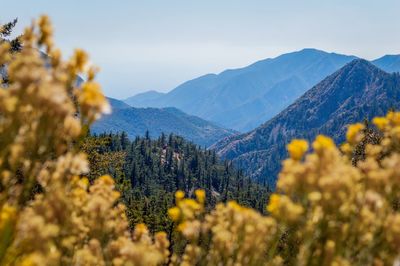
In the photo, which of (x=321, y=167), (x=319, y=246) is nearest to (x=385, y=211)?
(x=319, y=246)

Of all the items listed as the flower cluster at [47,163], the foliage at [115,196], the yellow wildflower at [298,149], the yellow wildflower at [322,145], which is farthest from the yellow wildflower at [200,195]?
the yellow wildflower at [322,145]

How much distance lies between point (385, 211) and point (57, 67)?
8.57 feet

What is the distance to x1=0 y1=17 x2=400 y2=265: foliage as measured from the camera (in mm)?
2373

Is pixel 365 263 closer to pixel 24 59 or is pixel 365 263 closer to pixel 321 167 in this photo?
pixel 321 167

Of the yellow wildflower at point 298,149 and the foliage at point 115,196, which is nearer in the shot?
the foliage at point 115,196

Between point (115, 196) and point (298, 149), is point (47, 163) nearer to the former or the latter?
point (115, 196)

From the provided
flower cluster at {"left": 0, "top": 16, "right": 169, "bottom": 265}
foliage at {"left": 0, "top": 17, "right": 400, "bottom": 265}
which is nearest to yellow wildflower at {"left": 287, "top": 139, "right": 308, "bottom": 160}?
foliage at {"left": 0, "top": 17, "right": 400, "bottom": 265}

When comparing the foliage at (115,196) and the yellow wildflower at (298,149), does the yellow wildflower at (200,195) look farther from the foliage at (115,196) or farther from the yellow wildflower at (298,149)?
the yellow wildflower at (298,149)

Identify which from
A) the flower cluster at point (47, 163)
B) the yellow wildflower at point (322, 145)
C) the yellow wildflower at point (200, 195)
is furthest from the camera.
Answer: the yellow wildflower at point (200, 195)

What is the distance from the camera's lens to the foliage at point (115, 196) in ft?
7.79

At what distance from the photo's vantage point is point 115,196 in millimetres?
3455

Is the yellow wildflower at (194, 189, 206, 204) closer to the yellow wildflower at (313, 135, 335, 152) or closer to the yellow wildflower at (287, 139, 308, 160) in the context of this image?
the yellow wildflower at (287, 139, 308, 160)

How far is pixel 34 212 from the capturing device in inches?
106

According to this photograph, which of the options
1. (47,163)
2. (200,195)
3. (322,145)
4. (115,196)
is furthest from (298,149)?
(47,163)
